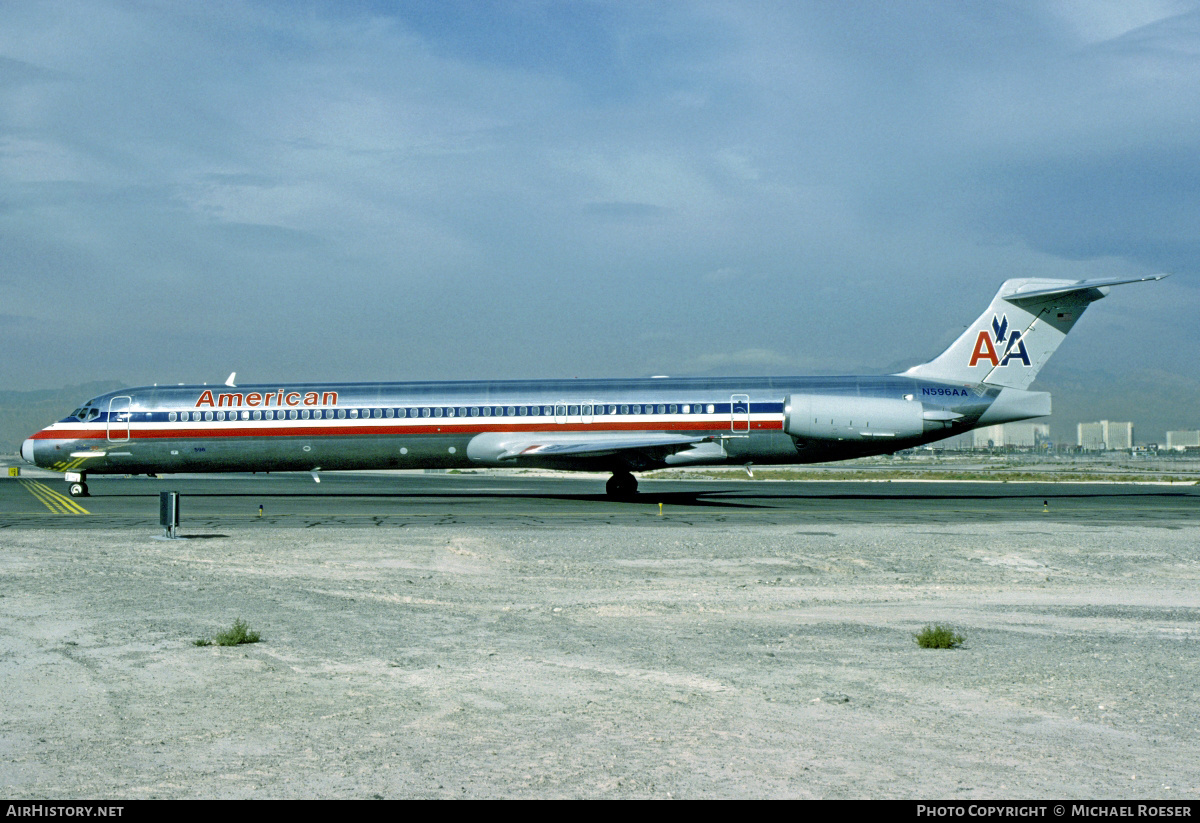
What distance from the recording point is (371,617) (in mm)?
11695

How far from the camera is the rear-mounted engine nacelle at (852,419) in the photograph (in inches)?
1265

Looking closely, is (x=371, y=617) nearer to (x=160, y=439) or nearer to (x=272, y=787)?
(x=272, y=787)

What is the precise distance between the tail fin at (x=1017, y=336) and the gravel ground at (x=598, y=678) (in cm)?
1727

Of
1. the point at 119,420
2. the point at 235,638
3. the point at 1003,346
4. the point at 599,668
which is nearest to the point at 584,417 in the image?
the point at 1003,346

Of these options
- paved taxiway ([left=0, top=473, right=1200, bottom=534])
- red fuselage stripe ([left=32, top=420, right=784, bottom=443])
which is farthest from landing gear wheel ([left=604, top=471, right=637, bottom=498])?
red fuselage stripe ([left=32, top=420, right=784, bottom=443])

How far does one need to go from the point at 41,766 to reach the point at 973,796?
554 centimetres

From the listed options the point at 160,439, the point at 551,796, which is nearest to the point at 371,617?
the point at 551,796

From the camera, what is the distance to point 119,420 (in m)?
33.8

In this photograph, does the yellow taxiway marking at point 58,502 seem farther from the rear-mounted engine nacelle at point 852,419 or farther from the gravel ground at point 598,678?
the rear-mounted engine nacelle at point 852,419

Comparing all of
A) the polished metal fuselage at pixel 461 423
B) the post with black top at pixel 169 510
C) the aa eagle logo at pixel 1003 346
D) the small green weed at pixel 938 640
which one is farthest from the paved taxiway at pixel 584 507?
the small green weed at pixel 938 640

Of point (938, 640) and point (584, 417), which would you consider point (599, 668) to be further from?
point (584, 417)

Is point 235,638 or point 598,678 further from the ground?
point 235,638

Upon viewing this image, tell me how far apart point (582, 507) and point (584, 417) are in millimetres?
3936

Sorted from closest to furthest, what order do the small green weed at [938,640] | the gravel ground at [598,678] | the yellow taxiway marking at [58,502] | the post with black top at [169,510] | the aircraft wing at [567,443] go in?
the gravel ground at [598,678]
the small green weed at [938,640]
the post with black top at [169,510]
the yellow taxiway marking at [58,502]
the aircraft wing at [567,443]
